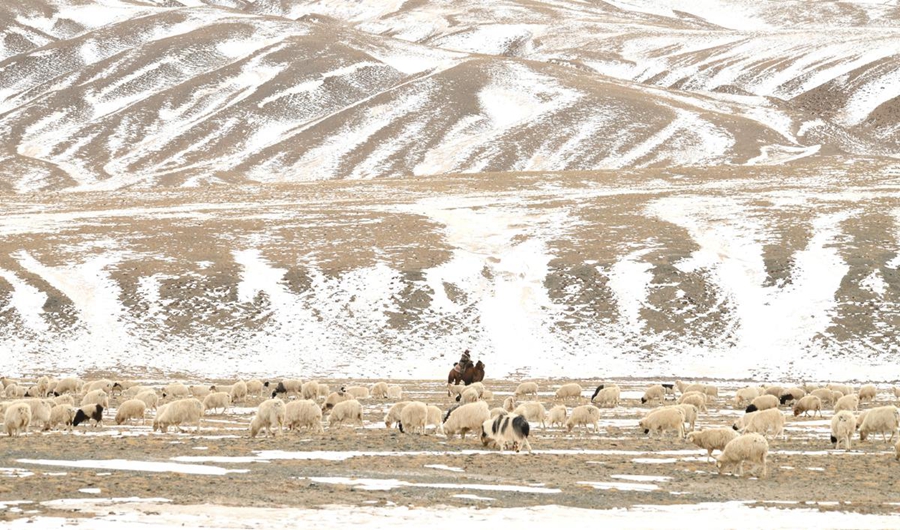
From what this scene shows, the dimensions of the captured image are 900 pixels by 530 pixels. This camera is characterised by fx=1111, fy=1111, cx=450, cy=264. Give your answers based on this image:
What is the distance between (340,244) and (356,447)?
4361 centimetres

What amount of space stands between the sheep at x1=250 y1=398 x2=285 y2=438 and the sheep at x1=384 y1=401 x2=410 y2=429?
294 centimetres

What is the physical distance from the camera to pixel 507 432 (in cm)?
2066

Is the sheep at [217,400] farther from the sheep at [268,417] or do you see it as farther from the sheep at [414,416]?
the sheep at [414,416]

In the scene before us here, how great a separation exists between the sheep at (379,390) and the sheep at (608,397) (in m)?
6.57

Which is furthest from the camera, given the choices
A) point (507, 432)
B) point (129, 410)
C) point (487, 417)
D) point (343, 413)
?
point (343, 413)

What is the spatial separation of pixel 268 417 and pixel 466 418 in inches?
161

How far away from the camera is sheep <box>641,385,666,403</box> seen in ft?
105

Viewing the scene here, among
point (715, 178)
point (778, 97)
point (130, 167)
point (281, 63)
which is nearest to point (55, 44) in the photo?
point (281, 63)

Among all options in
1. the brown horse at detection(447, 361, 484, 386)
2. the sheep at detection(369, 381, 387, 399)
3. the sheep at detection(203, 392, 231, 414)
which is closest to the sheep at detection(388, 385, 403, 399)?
the sheep at detection(369, 381, 387, 399)

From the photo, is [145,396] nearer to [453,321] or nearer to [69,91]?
[453,321]

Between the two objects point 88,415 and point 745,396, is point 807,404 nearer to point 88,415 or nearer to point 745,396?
point 745,396

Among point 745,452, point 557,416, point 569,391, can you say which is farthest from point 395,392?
point 745,452

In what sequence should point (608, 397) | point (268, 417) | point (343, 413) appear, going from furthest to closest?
1. point (608, 397)
2. point (343, 413)
3. point (268, 417)

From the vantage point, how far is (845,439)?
22.3 metres
